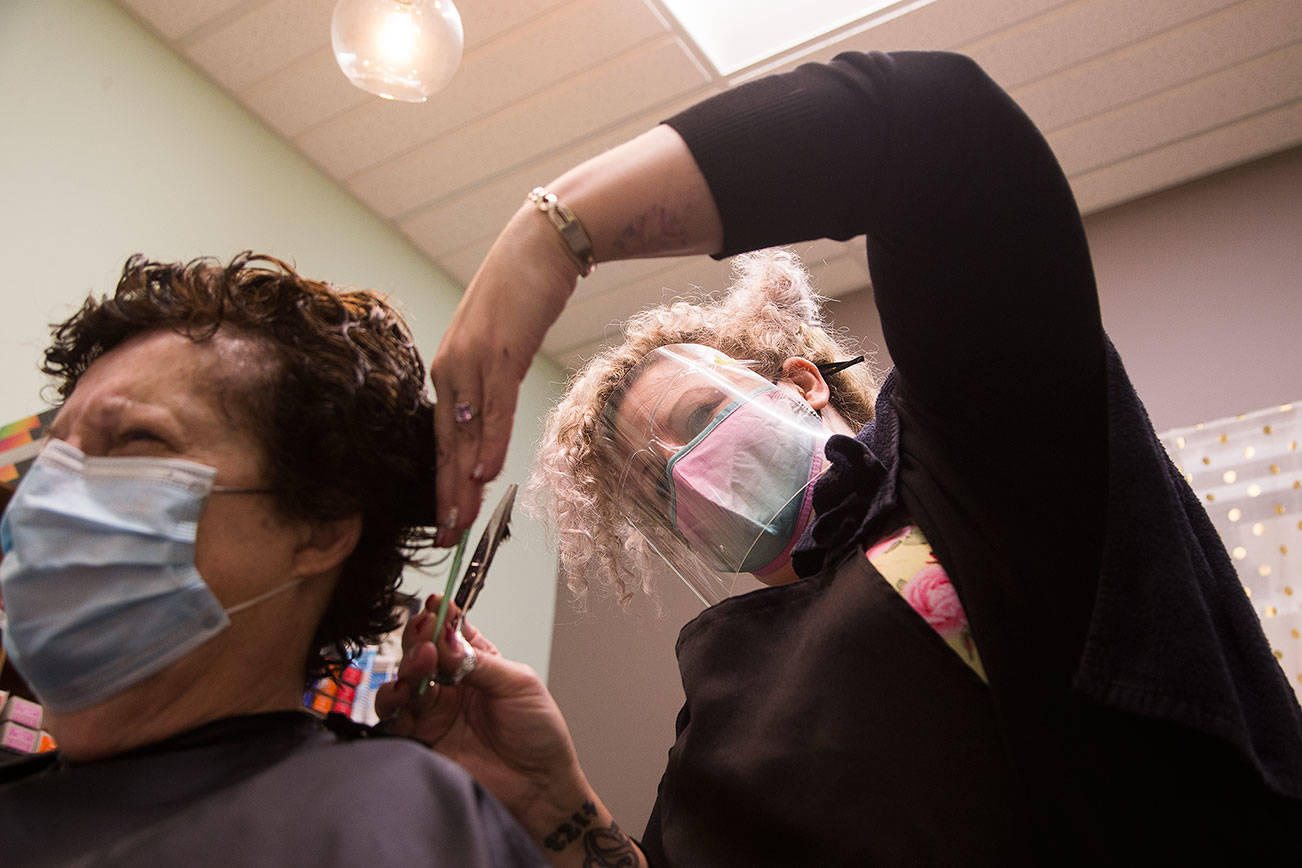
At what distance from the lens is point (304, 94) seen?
309cm

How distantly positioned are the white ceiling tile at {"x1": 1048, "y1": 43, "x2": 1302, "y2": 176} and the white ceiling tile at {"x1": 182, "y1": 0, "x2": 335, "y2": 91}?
94.8 inches

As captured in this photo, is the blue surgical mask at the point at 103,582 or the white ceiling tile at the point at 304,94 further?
the white ceiling tile at the point at 304,94

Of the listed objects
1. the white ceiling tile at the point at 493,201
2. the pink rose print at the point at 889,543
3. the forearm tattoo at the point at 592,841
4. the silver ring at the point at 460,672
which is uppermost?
the white ceiling tile at the point at 493,201

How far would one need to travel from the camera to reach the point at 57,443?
1010 millimetres

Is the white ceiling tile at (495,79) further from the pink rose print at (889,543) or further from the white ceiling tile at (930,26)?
the pink rose print at (889,543)

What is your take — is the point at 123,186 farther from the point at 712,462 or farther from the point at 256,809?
the point at 256,809

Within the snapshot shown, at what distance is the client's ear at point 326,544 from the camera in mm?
1078

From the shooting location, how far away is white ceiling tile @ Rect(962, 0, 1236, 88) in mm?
2764

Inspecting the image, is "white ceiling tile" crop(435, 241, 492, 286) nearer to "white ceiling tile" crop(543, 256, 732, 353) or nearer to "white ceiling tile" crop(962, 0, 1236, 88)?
"white ceiling tile" crop(543, 256, 732, 353)

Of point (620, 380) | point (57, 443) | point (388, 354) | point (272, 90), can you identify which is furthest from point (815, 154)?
point (272, 90)

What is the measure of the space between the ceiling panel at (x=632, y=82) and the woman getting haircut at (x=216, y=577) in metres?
1.98

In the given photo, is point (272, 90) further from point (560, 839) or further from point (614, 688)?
point (560, 839)

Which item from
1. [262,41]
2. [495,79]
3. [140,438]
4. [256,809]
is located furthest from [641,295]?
[256,809]

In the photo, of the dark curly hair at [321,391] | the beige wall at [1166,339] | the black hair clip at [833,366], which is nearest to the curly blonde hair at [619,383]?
the black hair clip at [833,366]
